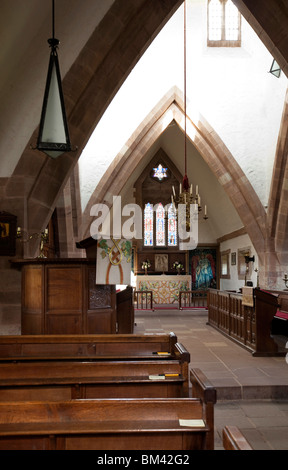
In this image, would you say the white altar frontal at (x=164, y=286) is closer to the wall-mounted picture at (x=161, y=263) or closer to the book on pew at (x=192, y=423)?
the wall-mounted picture at (x=161, y=263)

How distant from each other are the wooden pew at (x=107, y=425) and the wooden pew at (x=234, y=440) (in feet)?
1.13

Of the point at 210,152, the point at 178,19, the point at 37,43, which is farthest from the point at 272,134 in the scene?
the point at 37,43

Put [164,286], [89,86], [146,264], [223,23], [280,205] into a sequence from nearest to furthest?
[89,86], [280,205], [223,23], [164,286], [146,264]

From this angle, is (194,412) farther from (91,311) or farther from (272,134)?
(272,134)

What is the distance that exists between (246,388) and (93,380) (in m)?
2.41

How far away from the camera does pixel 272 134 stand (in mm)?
12242

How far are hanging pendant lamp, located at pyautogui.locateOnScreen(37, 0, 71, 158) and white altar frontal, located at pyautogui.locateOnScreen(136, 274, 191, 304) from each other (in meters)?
11.5

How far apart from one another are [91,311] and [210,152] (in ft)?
28.2

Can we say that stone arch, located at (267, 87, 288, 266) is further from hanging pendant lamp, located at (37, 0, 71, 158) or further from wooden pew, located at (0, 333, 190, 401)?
wooden pew, located at (0, 333, 190, 401)

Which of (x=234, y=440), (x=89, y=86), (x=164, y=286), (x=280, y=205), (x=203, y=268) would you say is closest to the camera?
(x=234, y=440)

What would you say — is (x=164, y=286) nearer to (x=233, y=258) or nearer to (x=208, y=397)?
(x=233, y=258)

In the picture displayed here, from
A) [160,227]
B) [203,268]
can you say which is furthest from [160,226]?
[203,268]

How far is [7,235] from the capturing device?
5.62m
